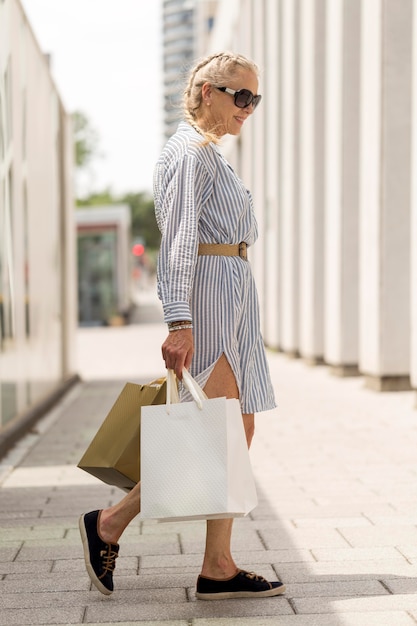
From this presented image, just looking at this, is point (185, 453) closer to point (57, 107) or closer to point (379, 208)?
point (379, 208)

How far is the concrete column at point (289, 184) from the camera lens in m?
19.5

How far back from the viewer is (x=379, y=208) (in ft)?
40.7

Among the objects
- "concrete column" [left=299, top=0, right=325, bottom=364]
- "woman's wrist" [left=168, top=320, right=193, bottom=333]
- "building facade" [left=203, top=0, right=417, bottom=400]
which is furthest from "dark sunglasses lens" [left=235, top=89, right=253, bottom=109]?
"concrete column" [left=299, top=0, right=325, bottom=364]

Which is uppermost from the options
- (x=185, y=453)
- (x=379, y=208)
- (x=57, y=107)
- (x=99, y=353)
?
(x=57, y=107)

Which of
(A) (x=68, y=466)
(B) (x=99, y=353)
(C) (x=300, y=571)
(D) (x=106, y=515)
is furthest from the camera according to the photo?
(B) (x=99, y=353)

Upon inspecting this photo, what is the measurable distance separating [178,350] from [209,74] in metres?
1.02

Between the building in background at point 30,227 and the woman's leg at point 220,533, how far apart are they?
4532 mm

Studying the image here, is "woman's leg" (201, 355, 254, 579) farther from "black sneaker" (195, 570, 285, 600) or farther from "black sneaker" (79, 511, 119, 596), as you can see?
"black sneaker" (79, 511, 119, 596)

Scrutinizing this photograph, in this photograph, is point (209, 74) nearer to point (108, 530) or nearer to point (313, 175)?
point (108, 530)

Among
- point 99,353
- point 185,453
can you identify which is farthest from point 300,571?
point 99,353

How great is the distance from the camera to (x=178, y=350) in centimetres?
384

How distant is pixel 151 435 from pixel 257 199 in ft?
73.6

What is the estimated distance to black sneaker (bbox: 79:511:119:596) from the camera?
4.12m

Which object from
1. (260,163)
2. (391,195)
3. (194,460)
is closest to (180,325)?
(194,460)
